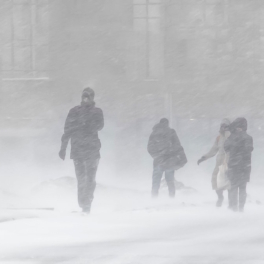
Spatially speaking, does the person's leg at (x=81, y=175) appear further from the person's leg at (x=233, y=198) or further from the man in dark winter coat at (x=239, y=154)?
the person's leg at (x=233, y=198)

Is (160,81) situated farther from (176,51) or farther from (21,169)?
(21,169)

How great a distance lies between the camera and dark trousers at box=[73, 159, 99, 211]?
1080cm

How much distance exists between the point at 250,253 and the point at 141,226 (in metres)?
2.30

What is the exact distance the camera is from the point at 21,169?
23.0 metres

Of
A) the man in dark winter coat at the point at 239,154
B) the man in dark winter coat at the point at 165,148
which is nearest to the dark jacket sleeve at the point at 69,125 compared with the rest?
the man in dark winter coat at the point at 239,154

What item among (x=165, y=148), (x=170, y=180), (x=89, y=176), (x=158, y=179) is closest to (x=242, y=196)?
(x=89, y=176)

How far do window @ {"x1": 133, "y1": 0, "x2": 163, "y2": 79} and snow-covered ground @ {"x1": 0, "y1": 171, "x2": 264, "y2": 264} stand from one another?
10045mm

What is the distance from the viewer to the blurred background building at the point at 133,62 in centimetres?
2334

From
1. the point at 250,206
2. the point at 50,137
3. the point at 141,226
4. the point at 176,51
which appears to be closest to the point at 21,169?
the point at 50,137

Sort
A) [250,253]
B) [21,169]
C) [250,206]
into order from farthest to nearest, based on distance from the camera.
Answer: [21,169], [250,206], [250,253]

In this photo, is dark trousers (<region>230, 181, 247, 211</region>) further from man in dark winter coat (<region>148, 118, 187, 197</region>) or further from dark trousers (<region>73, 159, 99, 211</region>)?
man in dark winter coat (<region>148, 118, 187, 197</region>)

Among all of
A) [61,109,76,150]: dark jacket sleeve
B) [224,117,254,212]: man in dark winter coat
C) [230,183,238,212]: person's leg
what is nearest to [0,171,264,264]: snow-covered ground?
[230,183,238,212]: person's leg

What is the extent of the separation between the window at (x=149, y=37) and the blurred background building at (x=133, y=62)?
27mm

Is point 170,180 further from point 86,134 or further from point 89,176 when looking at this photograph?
point 86,134
